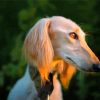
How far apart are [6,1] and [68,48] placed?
2.24 metres

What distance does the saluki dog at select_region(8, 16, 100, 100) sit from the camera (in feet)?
13.3

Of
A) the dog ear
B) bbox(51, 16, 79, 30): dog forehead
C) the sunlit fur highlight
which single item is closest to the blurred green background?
the dog ear

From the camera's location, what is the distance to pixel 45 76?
4051mm

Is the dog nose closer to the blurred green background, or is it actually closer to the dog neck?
the dog neck

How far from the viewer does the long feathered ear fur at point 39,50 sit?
4.04 metres

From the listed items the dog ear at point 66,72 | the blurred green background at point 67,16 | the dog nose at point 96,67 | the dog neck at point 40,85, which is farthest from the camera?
the blurred green background at point 67,16

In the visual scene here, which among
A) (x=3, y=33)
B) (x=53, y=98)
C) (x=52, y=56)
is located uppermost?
(x=3, y=33)

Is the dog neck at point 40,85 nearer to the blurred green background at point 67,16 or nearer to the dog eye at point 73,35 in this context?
the dog eye at point 73,35

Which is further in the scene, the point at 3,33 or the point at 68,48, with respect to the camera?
the point at 3,33

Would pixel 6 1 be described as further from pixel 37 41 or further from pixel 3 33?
pixel 37 41

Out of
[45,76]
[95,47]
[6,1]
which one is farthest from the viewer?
[6,1]

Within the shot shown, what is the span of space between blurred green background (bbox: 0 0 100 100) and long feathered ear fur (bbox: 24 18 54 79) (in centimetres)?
171

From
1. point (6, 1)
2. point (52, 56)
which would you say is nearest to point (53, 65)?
point (52, 56)

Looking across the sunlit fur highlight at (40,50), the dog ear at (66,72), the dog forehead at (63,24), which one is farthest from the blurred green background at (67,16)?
the sunlit fur highlight at (40,50)
